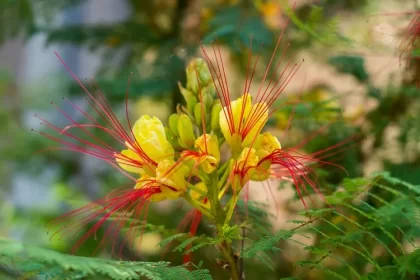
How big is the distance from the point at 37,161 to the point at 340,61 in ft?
2.41

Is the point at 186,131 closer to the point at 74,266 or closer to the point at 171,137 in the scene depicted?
the point at 171,137

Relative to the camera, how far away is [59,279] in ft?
1.48

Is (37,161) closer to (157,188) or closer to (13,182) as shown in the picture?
(13,182)

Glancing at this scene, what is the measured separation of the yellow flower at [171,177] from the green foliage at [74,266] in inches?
3.2

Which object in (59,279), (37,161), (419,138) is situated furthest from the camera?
(37,161)

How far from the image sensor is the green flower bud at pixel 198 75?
579 millimetres

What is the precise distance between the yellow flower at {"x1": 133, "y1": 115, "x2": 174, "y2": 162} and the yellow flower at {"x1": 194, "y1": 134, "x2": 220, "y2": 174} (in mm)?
30

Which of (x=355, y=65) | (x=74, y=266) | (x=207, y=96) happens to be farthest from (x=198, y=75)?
(x=355, y=65)

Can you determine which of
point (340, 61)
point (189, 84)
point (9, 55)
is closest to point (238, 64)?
point (340, 61)

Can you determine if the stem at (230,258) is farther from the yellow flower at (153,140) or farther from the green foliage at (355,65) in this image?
the green foliage at (355,65)

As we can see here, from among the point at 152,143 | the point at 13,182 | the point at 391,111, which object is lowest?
the point at 13,182

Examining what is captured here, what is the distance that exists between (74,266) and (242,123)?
0.22 m

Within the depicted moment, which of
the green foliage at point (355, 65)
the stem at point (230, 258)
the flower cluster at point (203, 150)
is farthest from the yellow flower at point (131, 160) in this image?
the green foliage at point (355, 65)

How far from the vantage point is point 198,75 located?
1.89 feet
